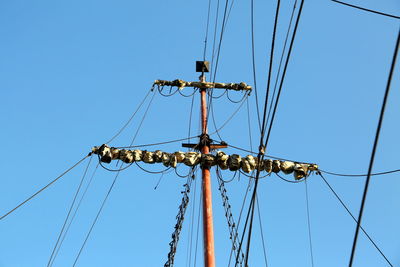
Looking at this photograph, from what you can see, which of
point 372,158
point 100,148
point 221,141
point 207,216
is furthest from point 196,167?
point 372,158

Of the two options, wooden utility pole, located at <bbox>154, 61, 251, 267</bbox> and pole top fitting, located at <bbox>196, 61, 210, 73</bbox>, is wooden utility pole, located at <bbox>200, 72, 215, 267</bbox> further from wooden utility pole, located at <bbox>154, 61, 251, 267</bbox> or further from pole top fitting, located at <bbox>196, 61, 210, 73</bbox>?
pole top fitting, located at <bbox>196, 61, 210, 73</bbox>

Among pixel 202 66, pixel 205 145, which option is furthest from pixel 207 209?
pixel 202 66

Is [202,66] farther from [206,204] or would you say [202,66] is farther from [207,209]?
[207,209]

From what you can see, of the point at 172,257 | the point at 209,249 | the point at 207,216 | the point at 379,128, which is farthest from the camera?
the point at 172,257

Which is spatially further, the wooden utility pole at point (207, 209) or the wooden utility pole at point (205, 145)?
the wooden utility pole at point (205, 145)

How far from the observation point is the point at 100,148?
955 cm

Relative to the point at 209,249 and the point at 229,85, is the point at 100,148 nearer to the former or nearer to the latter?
the point at 209,249

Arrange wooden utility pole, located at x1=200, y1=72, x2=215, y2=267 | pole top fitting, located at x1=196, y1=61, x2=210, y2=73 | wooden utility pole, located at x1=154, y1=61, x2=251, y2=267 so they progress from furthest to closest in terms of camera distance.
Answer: pole top fitting, located at x1=196, y1=61, x2=210, y2=73 → wooden utility pole, located at x1=154, y1=61, x2=251, y2=267 → wooden utility pole, located at x1=200, y1=72, x2=215, y2=267

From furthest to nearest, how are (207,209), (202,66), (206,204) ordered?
(202,66)
(206,204)
(207,209)

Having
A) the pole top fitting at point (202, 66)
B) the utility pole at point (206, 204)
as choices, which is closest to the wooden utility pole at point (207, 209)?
the utility pole at point (206, 204)

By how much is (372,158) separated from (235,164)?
7158 mm

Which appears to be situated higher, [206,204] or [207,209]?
[206,204]

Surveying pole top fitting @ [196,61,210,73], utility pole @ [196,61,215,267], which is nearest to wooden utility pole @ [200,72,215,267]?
utility pole @ [196,61,215,267]

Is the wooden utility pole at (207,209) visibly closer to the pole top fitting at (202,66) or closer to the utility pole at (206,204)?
the utility pole at (206,204)
